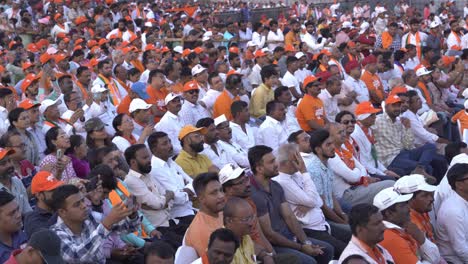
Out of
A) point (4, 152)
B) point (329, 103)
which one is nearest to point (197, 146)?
point (4, 152)

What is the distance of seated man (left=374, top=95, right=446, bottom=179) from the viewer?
856 centimetres

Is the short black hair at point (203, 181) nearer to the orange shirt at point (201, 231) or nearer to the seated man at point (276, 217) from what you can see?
the orange shirt at point (201, 231)

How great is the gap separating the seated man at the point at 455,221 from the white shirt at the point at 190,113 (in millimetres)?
3907

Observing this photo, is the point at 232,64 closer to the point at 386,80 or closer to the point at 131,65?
the point at 131,65

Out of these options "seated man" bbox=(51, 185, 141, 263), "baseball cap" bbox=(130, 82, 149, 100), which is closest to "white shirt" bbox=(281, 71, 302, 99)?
"baseball cap" bbox=(130, 82, 149, 100)

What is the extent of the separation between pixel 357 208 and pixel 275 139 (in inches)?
137

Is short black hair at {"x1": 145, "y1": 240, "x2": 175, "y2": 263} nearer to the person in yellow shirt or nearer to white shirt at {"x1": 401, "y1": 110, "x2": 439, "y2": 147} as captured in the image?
white shirt at {"x1": 401, "y1": 110, "x2": 439, "y2": 147}

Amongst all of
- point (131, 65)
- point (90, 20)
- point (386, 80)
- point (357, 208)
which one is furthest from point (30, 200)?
point (90, 20)

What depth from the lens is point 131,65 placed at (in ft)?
42.3

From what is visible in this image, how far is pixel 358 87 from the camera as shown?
11.2 m

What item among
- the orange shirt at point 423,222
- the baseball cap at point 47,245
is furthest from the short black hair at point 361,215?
the baseball cap at point 47,245

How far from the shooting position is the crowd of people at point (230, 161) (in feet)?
16.6

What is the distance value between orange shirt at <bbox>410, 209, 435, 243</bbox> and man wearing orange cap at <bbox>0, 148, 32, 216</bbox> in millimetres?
3070

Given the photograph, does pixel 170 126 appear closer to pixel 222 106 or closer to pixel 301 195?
pixel 222 106
